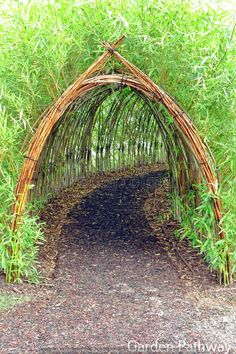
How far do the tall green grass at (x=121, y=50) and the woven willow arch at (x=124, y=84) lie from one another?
0.06m

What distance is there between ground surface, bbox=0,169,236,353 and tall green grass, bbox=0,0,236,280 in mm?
284

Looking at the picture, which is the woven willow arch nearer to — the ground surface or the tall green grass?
the tall green grass

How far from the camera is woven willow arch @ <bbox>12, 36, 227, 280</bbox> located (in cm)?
277

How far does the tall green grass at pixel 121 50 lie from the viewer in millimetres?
2732

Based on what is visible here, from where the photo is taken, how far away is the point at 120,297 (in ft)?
8.91

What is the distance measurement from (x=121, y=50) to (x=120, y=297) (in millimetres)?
1511

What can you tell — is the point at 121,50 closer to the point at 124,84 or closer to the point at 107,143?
the point at 124,84

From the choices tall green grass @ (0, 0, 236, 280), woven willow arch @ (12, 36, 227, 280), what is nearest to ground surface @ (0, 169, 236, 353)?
tall green grass @ (0, 0, 236, 280)

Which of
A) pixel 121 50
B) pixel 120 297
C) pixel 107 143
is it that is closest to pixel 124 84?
pixel 121 50

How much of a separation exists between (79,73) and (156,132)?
3.29 meters

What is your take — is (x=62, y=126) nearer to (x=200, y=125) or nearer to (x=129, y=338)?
(x=200, y=125)

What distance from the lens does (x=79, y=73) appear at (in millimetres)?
3109

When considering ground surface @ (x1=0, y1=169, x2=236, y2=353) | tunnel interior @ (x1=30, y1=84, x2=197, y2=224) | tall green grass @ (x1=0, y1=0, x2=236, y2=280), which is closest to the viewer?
ground surface @ (x1=0, y1=169, x2=236, y2=353)

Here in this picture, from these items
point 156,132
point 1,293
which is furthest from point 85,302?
point 156,132
